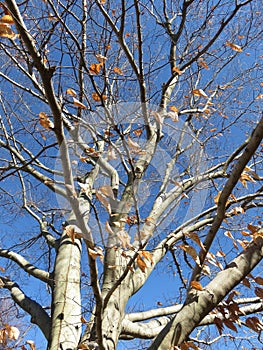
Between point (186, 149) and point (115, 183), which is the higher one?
point (186, 149)

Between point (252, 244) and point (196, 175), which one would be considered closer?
point (252, 244)

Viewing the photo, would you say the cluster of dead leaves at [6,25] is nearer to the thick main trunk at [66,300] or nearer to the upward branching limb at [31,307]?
the thick main trunk at [66,300]

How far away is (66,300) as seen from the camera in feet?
7.42

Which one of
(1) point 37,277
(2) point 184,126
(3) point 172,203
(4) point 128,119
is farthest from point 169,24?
(1) point 37,277

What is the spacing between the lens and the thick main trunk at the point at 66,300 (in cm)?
206

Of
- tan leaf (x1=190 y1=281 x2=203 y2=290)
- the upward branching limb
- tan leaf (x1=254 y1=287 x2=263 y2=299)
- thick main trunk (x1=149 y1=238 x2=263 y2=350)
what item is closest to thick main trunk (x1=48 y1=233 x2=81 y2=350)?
the upward branching limb

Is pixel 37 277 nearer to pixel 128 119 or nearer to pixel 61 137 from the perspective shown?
pixel 128 119

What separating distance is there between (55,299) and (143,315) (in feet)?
2.52

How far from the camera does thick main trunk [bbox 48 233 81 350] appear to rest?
2.06m

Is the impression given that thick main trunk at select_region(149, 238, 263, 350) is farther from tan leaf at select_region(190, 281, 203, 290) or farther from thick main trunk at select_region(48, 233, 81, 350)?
thick main trunk at select_region(48, 233, 81, 350)

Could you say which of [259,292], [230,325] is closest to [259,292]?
[259,292]

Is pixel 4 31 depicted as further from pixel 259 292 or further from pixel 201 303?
pixel 259 292

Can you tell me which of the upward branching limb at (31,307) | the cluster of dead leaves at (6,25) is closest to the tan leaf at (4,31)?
the cluster of dead leaves at (6,25)

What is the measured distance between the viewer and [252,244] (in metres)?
1.84
